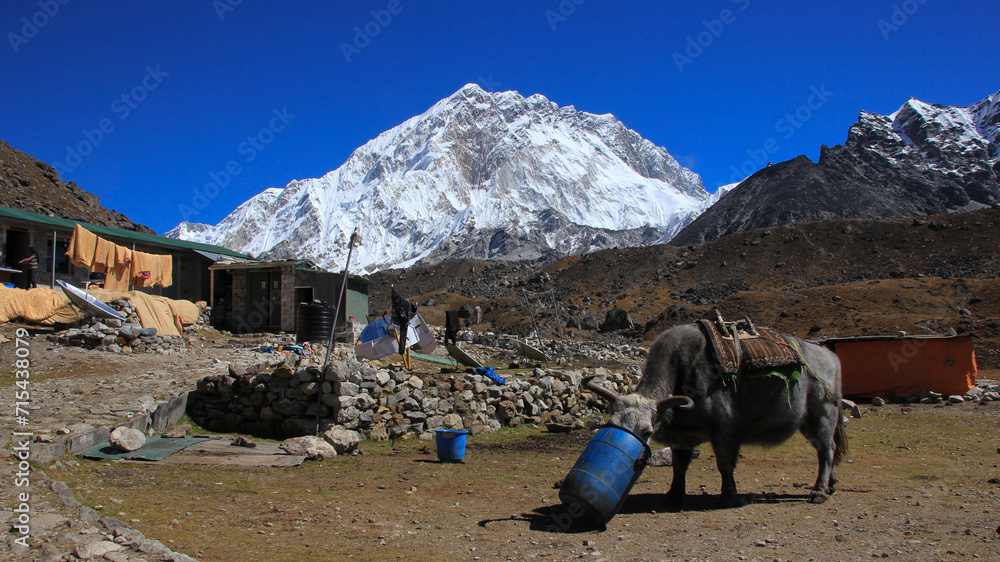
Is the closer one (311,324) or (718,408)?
(718,408)

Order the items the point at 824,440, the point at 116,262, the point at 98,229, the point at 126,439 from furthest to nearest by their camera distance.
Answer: the point at 98,229 < the point at 116,262 < the point at 126,439 < the point at 824,440

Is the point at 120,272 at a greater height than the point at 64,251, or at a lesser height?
lesser

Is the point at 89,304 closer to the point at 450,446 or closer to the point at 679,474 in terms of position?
the point at 450,446

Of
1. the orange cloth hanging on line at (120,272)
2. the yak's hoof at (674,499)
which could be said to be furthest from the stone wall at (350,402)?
the orange cloth hanging on line at (120,272)

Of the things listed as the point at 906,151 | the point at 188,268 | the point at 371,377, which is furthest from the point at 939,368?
the point at 906,151

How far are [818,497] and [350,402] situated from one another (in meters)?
7.05

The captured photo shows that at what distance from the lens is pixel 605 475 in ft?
15.4

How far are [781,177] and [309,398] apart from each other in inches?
4154

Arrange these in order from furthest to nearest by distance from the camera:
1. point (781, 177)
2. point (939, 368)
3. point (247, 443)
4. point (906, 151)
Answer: point (906, 151)
point (781, 177)
point (939, 368)
point (247, 443)

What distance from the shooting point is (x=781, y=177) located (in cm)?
10038

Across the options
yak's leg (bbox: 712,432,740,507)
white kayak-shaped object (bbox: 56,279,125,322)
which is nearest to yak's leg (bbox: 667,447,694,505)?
yak's leg (bbox: 712,432,740,507)

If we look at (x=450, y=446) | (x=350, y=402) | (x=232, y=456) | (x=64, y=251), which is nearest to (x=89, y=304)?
(x=64, y=251)

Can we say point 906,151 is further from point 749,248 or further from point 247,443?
point 247,443

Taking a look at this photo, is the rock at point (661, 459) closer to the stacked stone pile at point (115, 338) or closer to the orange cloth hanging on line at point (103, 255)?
the stacked stone pile at point (115, 338)
